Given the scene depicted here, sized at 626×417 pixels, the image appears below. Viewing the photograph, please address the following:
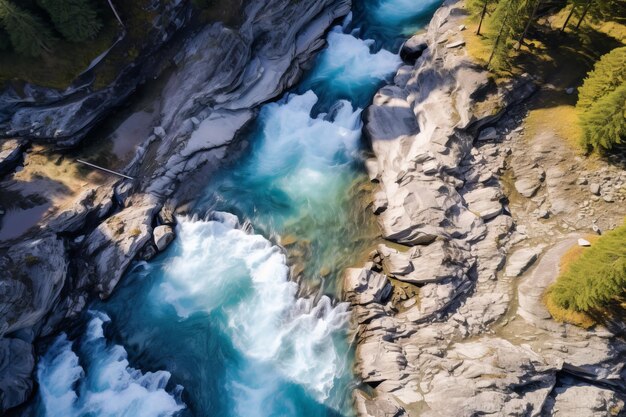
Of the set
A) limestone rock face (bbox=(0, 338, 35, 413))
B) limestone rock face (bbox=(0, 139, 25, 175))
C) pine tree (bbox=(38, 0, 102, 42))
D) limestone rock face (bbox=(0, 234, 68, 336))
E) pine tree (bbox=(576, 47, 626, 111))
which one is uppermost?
pine tree (bbox=(576, 47, 626, 111))

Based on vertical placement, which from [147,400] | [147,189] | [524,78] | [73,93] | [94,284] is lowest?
[147,400]

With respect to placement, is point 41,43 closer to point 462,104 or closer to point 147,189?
point 147,189

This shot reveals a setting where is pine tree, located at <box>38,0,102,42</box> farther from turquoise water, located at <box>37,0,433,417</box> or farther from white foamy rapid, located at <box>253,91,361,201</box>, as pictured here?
white foamy rapid, located at <box>253,91,361,201</box>

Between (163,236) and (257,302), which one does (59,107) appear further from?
(257,302)

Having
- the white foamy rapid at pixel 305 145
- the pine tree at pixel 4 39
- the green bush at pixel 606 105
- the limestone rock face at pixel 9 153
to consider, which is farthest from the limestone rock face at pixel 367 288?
the pine tree at pixel 4 39

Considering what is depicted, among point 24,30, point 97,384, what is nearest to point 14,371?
point 97,384

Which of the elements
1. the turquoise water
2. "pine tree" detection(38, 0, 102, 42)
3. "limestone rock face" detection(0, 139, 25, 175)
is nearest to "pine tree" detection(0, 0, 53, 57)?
"pine tree" detection(38, 0, 102, 42)

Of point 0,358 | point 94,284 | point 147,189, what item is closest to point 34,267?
point 94,284
